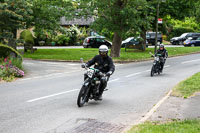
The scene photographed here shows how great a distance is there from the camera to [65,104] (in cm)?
922

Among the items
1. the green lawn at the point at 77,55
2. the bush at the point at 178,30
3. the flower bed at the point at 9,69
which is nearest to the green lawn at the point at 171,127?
the flower bed at the point at 9,69

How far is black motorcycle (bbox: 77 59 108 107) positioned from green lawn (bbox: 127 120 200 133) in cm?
249

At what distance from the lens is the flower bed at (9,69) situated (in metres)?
15.0

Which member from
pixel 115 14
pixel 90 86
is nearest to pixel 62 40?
pixel 115 14

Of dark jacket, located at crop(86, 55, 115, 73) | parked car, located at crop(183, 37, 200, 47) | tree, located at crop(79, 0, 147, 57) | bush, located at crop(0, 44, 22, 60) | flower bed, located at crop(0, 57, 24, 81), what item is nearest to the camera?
dark jacket, located at crop(86, 55, 115, 73)

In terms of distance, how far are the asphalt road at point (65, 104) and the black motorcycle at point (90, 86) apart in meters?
0.23

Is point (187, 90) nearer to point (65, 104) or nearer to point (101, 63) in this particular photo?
point (101, 63)

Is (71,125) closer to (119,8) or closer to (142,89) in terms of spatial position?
(142,89)

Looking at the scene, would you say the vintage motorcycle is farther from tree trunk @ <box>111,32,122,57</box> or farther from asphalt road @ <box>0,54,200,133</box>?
tree trunk @ <box>111,32,122,57</box>

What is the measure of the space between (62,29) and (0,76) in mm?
15996

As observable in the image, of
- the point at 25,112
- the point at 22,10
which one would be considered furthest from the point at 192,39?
the point at 25,112

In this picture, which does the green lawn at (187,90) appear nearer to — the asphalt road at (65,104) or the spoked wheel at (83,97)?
the asphalt road at (65,104)

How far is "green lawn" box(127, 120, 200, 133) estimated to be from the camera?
606cm

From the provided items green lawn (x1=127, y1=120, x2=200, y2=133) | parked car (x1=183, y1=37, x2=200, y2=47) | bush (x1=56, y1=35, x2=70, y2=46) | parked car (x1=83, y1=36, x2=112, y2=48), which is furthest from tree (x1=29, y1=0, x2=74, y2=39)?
green lawn (x1=127, y1=120, x2=200, y2=133)
